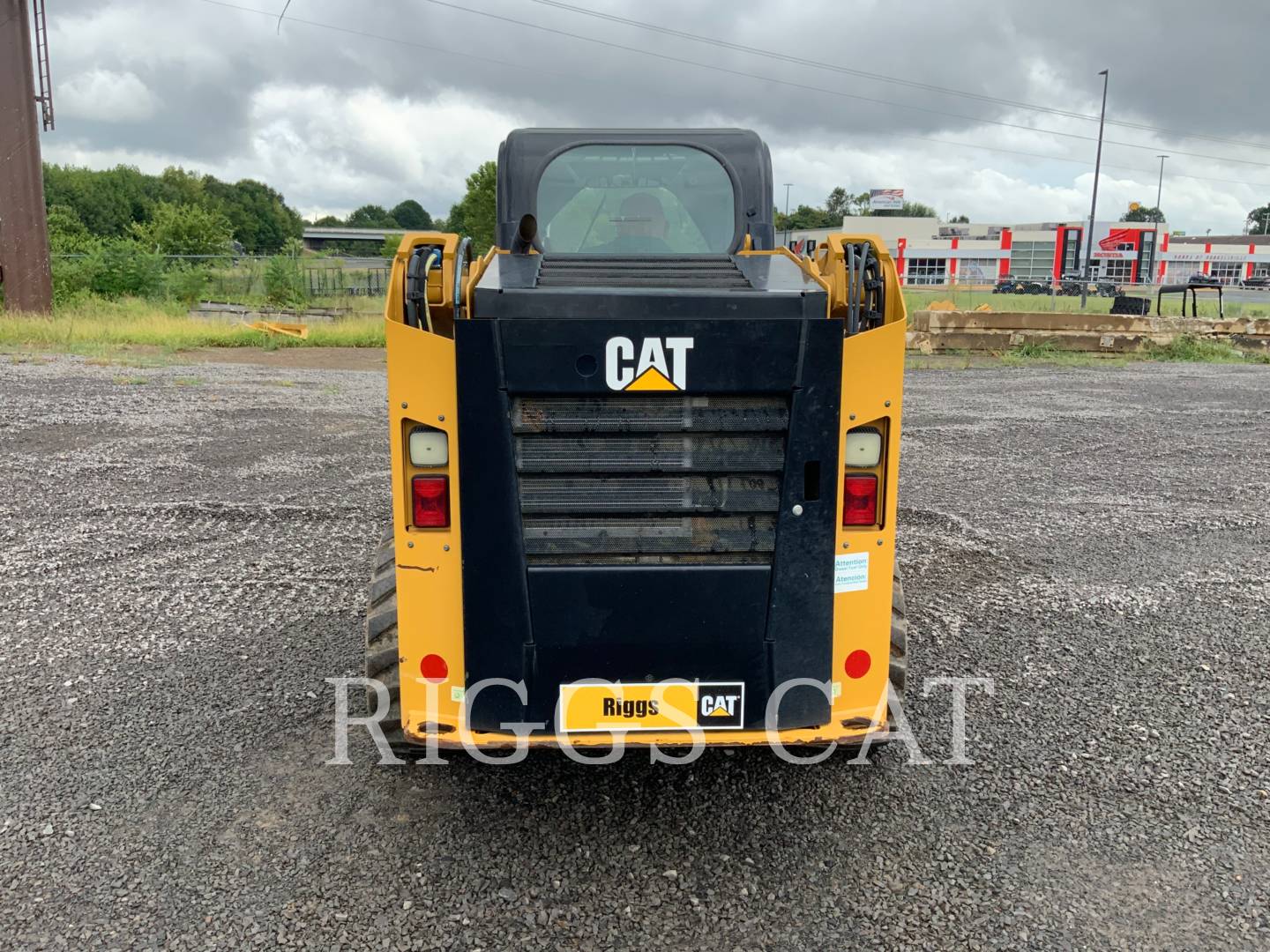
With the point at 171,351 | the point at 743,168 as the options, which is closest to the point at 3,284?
the point at 171,351

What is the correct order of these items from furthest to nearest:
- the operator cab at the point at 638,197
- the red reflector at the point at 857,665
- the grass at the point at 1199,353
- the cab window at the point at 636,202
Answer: the grass at the point at 1199,353, the cab window at the point at 636,202, the operator cab at the point at 638,197, the red reflector at the point at 857,665

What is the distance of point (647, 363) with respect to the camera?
293 centimetres

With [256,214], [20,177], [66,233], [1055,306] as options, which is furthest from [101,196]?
[1055,306]

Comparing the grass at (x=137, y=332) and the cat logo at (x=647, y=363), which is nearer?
the cat logo at (x=647, y=363)

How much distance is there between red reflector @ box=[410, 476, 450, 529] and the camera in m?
3.08

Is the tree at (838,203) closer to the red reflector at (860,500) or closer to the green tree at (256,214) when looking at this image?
the green tree at (256,214)

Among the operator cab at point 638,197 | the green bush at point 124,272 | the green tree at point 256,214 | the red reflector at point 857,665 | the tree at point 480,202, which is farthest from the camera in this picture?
the green tree at point 256,214

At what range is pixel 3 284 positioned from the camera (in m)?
22.2

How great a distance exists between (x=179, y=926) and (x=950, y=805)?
258 cm

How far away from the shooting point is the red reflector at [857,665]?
3.25m

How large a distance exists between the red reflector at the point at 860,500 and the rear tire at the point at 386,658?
154cm

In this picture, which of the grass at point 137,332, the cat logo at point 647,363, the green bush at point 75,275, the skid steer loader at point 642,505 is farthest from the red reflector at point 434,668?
the green bush at point 75,275

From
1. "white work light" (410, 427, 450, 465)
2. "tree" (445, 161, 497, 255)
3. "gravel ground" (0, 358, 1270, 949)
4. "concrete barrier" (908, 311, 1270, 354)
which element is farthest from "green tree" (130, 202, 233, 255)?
"white work light" (410, 427, 450, 465)

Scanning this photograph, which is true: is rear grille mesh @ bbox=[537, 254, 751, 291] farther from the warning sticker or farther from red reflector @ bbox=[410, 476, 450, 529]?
the warning sticker
